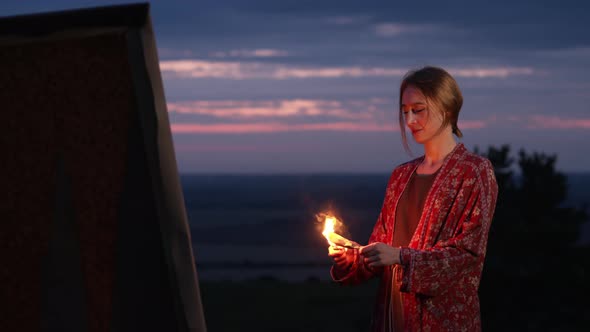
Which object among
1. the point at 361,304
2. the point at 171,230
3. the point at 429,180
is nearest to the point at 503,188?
the point at 429,180

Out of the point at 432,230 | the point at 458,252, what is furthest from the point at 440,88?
the point at 458,252

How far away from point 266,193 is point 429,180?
18516 centimetres

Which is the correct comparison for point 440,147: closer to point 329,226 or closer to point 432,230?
point 432,230

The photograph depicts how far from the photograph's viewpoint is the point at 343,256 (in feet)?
11.0

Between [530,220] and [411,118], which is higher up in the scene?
[411,118]

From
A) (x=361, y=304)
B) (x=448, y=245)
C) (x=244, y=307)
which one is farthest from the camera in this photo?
(x=244, y=307)

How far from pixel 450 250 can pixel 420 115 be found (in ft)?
2.27

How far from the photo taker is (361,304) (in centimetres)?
3288

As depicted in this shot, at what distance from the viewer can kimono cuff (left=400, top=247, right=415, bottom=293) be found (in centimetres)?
297

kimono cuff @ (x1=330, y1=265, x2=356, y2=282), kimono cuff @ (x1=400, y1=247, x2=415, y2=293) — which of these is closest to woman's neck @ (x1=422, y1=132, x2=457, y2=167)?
kimono cuff @ (x1=400, y1=247, x2=415, y2=293)

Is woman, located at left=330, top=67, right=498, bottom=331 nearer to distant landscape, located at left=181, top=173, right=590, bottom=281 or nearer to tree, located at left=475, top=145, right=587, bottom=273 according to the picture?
distant landscape, located at left=181, top=173, right=590, bottom=281

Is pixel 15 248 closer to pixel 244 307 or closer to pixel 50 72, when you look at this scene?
pixel 50 72

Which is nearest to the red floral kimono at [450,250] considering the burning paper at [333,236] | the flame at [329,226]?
the burning paper at [333,236]

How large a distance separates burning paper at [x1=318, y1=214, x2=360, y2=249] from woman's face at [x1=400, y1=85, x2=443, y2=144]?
0.61 metres
